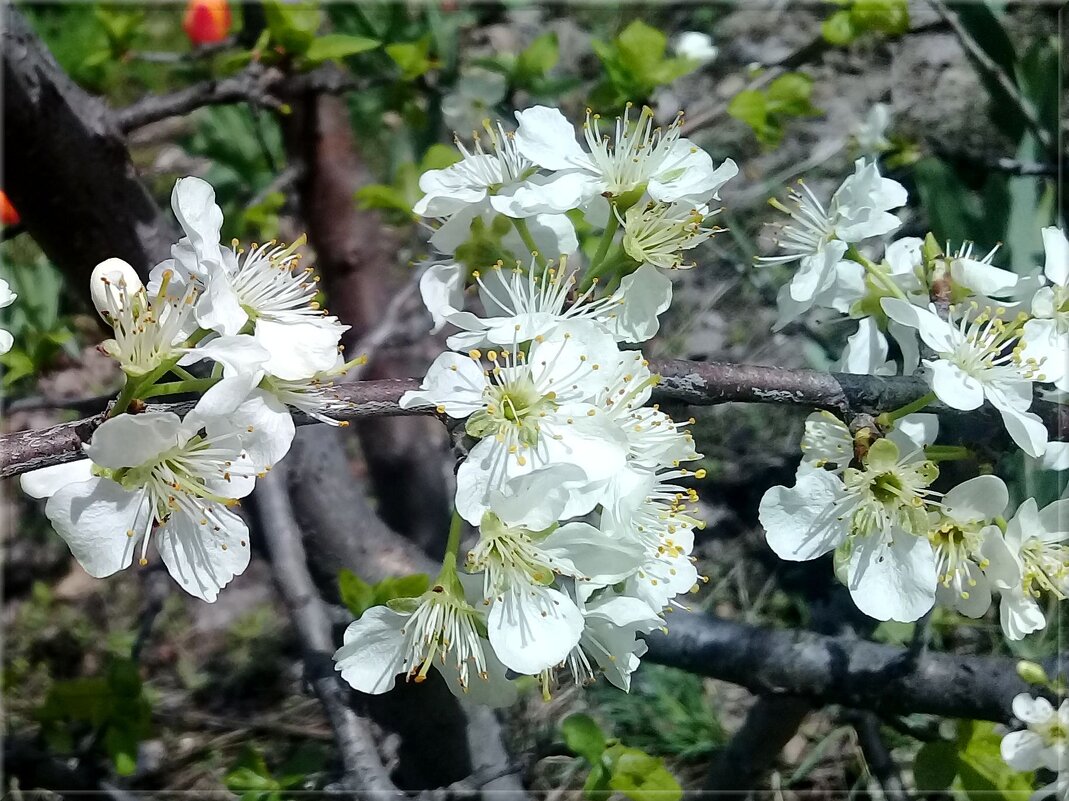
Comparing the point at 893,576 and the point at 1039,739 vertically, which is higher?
the point at 893,576

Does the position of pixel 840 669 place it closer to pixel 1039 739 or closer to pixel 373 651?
pixel 1039 739

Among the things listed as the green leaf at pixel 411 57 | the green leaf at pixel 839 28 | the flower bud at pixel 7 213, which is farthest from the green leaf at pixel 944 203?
the flower bud at pixel 7 213

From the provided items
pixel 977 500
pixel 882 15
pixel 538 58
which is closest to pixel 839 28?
pixel 882 15

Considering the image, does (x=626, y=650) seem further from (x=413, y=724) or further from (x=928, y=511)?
(x=413, y=724)

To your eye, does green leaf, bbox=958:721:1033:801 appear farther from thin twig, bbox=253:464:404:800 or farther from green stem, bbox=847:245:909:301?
thin twig, bbox=253:464:404:800

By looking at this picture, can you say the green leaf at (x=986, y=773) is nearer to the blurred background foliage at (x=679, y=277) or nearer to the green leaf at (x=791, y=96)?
the blurred background foliage at (x=679, y=277)

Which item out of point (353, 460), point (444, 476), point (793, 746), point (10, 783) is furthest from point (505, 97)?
point (10, 783)

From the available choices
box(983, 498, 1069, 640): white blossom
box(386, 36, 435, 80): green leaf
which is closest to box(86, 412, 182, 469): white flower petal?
box(983, 498, 1069, 640): white blossom
